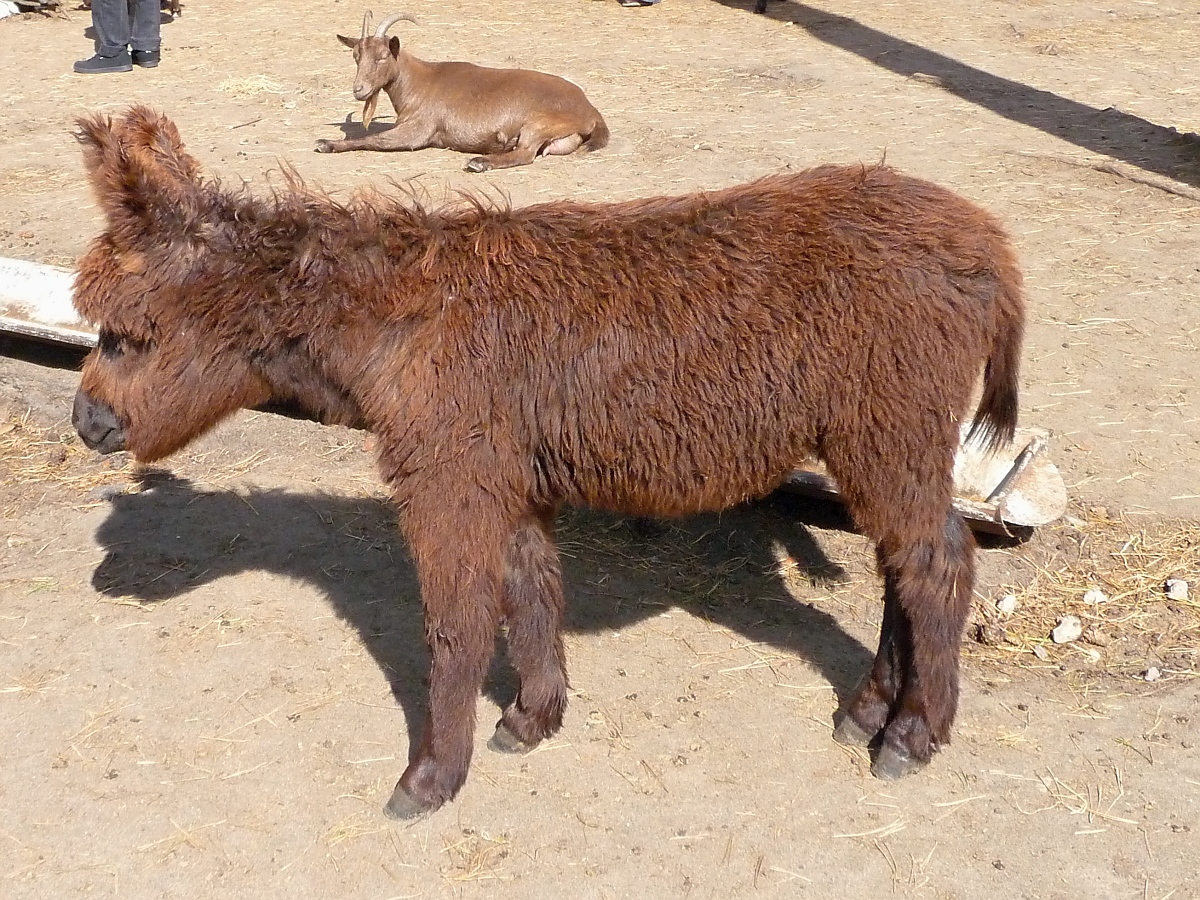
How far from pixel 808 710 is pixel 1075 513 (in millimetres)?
1554

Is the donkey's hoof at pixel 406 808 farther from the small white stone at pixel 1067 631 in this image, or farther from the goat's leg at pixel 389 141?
the goat's leg at pixel 389 141

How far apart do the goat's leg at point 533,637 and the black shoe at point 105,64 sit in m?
9.17

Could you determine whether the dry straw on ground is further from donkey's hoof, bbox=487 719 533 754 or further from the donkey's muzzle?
the donkey's muzzle

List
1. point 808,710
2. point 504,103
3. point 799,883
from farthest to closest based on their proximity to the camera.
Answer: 1. point 504,103
2. point 808,710
3. point 799,883

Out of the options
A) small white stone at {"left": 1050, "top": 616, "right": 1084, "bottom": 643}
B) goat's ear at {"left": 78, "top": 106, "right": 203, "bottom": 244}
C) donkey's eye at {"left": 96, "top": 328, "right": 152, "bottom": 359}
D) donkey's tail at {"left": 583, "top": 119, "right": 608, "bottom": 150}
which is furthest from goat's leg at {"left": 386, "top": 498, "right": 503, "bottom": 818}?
donkey's tail at {"left": 583, "top": 119, "right": 608, "bottom": 150}

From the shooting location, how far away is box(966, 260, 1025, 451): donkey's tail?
10.5 ft

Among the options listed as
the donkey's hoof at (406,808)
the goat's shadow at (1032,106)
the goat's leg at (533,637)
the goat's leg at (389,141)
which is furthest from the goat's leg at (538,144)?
the donkey's hoof at (406,808)

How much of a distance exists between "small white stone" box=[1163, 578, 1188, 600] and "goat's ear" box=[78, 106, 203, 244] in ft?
11.2

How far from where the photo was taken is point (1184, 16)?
12516mm

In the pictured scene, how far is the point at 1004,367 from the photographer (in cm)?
336

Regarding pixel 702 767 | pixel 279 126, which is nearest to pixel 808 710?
pixel 702 767

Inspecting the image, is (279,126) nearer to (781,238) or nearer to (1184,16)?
(781,238)

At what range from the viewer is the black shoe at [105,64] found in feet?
35.5

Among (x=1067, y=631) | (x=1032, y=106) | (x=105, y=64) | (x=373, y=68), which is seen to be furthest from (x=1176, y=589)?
(x=105, y=64)
